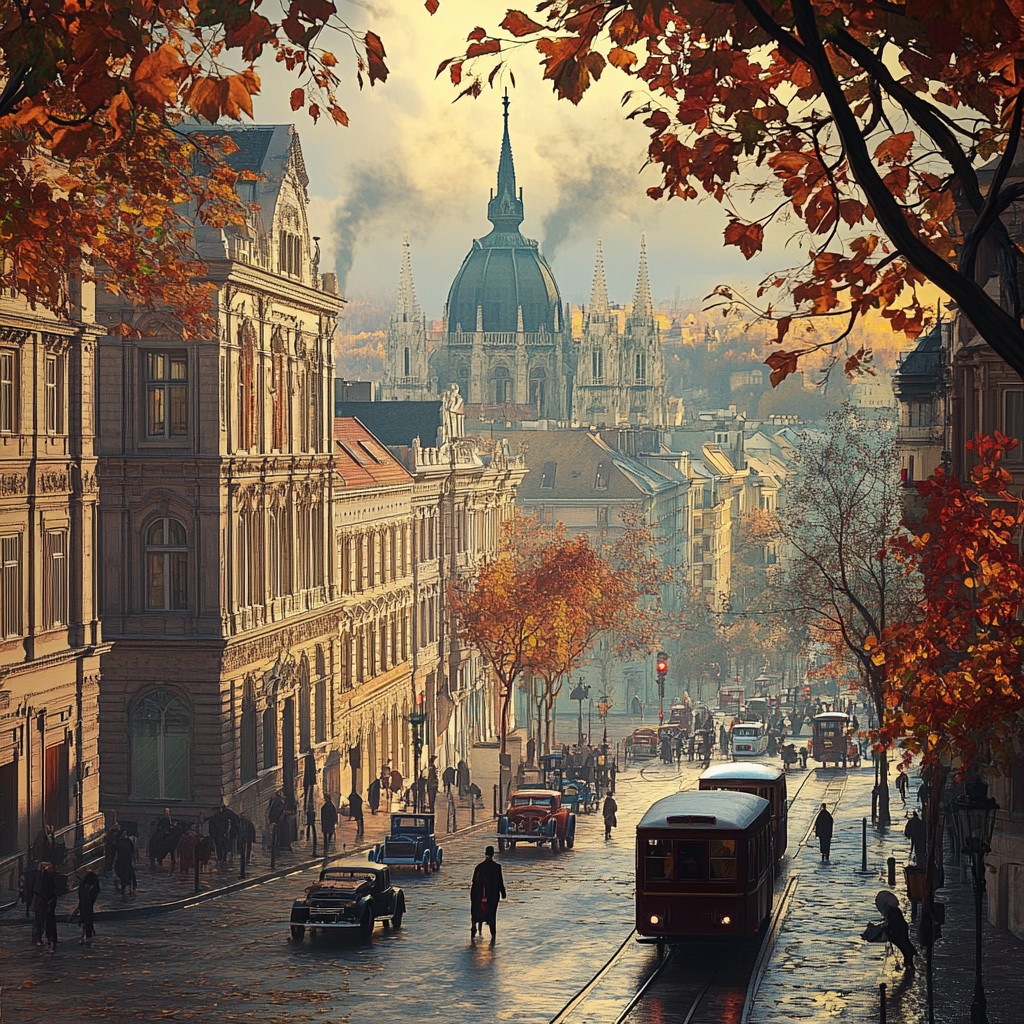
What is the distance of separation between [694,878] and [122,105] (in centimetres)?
2172

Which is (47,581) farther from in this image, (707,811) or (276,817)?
(707,811)

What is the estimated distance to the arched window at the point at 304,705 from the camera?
56.3 metres

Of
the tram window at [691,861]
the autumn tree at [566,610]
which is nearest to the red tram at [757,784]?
the tram window at [691,861]

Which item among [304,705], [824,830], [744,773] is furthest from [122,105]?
[304,705]

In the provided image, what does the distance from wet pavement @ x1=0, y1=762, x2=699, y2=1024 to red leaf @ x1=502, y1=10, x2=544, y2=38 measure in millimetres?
→ 18015

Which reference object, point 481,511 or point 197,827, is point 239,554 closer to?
point 197,827

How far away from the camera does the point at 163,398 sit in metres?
48.8

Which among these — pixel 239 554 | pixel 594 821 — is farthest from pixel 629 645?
pixel 239 554

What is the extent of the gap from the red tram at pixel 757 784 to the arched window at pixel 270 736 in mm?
15507

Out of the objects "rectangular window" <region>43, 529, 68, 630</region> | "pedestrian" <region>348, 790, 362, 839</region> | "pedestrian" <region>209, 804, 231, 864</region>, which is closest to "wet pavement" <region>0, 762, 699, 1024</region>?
"pedestrian" <region>209, 804, 231, 864</region>

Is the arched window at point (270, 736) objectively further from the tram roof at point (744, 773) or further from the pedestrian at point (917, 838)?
the pedestrian at point (917, 838)

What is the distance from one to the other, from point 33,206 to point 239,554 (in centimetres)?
3761

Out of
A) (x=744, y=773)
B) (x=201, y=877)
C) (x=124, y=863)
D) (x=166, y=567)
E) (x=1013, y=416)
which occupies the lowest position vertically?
(x=201, y=877)

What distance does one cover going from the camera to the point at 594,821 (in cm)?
6016
